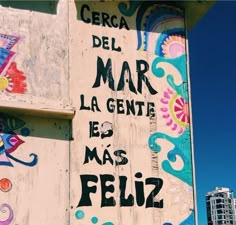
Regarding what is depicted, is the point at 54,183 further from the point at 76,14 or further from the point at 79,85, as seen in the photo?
the point at 76,14

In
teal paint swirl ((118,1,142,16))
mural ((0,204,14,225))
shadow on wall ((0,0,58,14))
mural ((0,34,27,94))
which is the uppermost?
teal paint swirl ((118,1,142,16))

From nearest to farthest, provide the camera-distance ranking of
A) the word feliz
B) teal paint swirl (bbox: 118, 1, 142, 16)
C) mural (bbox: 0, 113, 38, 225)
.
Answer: mural (bbox: 0, 113, 38, 225) → the word feliz → teal paint swirl (bbox: 118, 1, 142, 16)

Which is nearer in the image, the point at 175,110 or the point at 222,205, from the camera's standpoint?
the point at 175,110

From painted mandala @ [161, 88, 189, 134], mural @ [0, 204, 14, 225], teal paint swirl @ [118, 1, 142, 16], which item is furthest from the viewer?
teal paint swirl @ [118, 1, 142, 16]

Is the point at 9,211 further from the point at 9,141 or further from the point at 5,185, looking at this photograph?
the point at 9,141

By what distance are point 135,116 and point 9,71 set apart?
125 centimetres

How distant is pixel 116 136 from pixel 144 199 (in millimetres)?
633

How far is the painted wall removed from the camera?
184 inches

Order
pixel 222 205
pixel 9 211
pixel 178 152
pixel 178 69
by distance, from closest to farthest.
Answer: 1. pixel 9 211
2. pixel 178 152
3. pixel 178 69
4. pixel 222 205

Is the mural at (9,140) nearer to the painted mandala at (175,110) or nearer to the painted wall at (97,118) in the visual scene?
the painted wall at (97,118)

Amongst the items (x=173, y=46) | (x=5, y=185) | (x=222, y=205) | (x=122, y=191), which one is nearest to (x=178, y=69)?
(x=173, y=46)

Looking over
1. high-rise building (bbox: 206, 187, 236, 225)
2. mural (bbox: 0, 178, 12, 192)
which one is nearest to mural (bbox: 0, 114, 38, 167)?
mural (bbox: 0, 178, 12, 192)

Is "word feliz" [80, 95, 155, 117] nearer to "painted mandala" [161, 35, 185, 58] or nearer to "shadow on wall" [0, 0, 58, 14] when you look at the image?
"painted mandala" [161, 35, 185, 58]

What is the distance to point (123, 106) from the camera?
5141 millimetres
